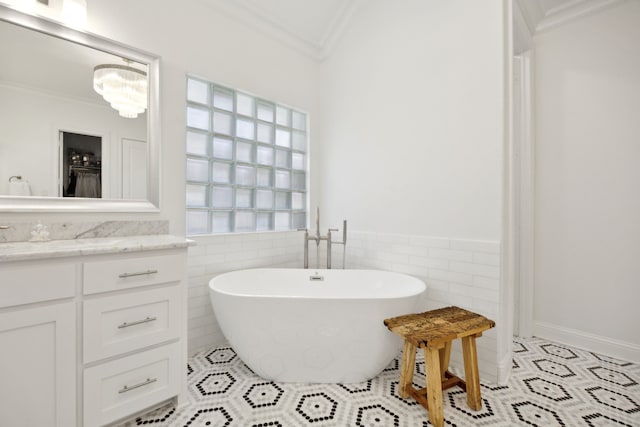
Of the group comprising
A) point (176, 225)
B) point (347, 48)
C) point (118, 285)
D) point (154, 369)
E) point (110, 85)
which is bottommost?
point (154, 369)

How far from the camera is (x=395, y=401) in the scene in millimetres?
1632

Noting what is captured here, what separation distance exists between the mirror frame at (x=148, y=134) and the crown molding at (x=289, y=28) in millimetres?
808

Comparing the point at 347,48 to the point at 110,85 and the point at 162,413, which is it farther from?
the point at 162,413

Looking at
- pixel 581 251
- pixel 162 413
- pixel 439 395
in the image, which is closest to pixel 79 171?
pixel 162 413

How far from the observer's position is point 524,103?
243 cm

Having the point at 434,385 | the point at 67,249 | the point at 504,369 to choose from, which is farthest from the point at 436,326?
the point at 67,249

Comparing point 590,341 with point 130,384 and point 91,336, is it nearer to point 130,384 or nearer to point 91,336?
point 130,384

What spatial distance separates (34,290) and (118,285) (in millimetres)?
279

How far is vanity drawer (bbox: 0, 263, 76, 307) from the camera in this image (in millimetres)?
1121

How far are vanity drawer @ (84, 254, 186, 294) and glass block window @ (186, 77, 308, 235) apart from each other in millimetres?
747

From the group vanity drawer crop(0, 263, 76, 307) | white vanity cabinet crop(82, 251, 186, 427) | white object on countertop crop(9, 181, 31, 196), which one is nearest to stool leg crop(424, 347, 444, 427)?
white vanity cabinet crop(82, 251, 186, 427)

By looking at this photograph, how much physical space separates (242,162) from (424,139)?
1.47 meters

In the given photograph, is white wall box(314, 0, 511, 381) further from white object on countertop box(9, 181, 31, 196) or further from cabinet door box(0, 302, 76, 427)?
white object on countertop box(9, 181, 31, 196)

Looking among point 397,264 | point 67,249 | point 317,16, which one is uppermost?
point 317,16
